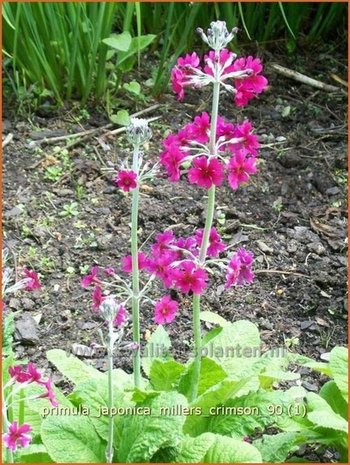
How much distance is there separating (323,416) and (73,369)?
0.65 m

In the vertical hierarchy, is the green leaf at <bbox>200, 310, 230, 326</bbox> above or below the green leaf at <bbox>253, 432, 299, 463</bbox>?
above

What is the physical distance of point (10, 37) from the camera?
349 cm

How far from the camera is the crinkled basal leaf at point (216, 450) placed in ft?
6.20

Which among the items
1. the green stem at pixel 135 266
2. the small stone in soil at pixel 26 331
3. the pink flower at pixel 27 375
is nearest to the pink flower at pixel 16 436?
the pink flower at pixel 27 375

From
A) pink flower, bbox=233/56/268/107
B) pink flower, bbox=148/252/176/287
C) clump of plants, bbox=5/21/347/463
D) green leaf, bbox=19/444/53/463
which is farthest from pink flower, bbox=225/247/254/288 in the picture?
green leaf, bbox=19/444/53/463

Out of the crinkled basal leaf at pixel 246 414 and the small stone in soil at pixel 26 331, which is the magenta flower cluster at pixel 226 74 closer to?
the crinkled basal leaf at pixel 246 414

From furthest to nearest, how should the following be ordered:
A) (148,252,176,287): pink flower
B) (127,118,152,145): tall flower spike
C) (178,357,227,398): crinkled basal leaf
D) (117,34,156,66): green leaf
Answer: (117,34,156,66): green leaf, (178,357,227,398): crinkled basal leaf, (148,252,176,287): pink flower, (127,118,152,145): tall flower spike

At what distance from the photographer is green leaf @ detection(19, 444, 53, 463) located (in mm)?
1929

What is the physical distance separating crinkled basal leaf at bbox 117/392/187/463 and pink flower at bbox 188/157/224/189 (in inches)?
18.7

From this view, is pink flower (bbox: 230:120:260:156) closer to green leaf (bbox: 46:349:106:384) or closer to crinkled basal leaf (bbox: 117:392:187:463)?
crinkled basal leaf (bbox: 117:392:187:463)

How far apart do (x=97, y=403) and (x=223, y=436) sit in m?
0.30

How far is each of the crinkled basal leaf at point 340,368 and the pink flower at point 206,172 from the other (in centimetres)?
64

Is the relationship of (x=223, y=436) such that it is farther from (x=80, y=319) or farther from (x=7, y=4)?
(x=7, y=4)

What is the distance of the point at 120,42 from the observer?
3.32 m
